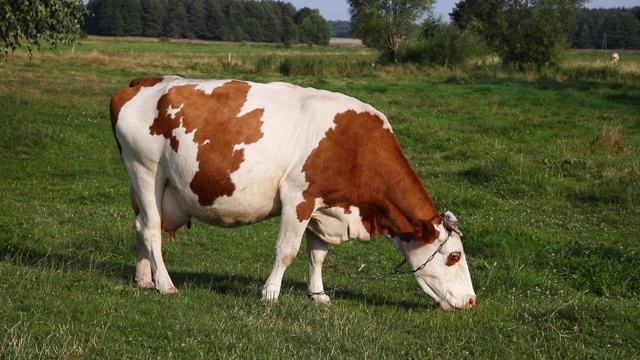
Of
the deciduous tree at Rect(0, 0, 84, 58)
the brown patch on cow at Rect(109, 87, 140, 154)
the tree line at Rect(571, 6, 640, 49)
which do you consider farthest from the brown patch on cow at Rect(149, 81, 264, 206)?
the tree line at Rect(571, 6, 640, 49)

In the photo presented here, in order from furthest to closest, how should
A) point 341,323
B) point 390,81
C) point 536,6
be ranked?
1. point 536,6
2. point 390,81
3. point 341,323

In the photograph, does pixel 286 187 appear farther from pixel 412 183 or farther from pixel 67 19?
pixel 67 19

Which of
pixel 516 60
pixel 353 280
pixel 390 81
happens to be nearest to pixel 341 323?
pixel 353 280

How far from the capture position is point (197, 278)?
9.96 m

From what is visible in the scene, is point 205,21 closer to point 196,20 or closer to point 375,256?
point 196,20

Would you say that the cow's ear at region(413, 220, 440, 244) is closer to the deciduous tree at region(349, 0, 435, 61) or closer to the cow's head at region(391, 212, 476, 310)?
the cow's head at region(391, 212, 476, 310)

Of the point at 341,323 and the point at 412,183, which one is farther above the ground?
the point at 412,183

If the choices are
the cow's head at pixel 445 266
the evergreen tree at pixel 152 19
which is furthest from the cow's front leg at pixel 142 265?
the evergreen tree at pixel 152 19

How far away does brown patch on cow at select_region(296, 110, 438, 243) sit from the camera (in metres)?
8.43

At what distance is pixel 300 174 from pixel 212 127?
110 cm

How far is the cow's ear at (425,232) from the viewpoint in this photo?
8.55m

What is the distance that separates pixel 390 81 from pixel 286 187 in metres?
29.9

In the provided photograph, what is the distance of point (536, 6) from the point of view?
4822 centimetres

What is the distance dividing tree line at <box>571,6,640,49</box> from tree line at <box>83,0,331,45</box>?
44.6m
